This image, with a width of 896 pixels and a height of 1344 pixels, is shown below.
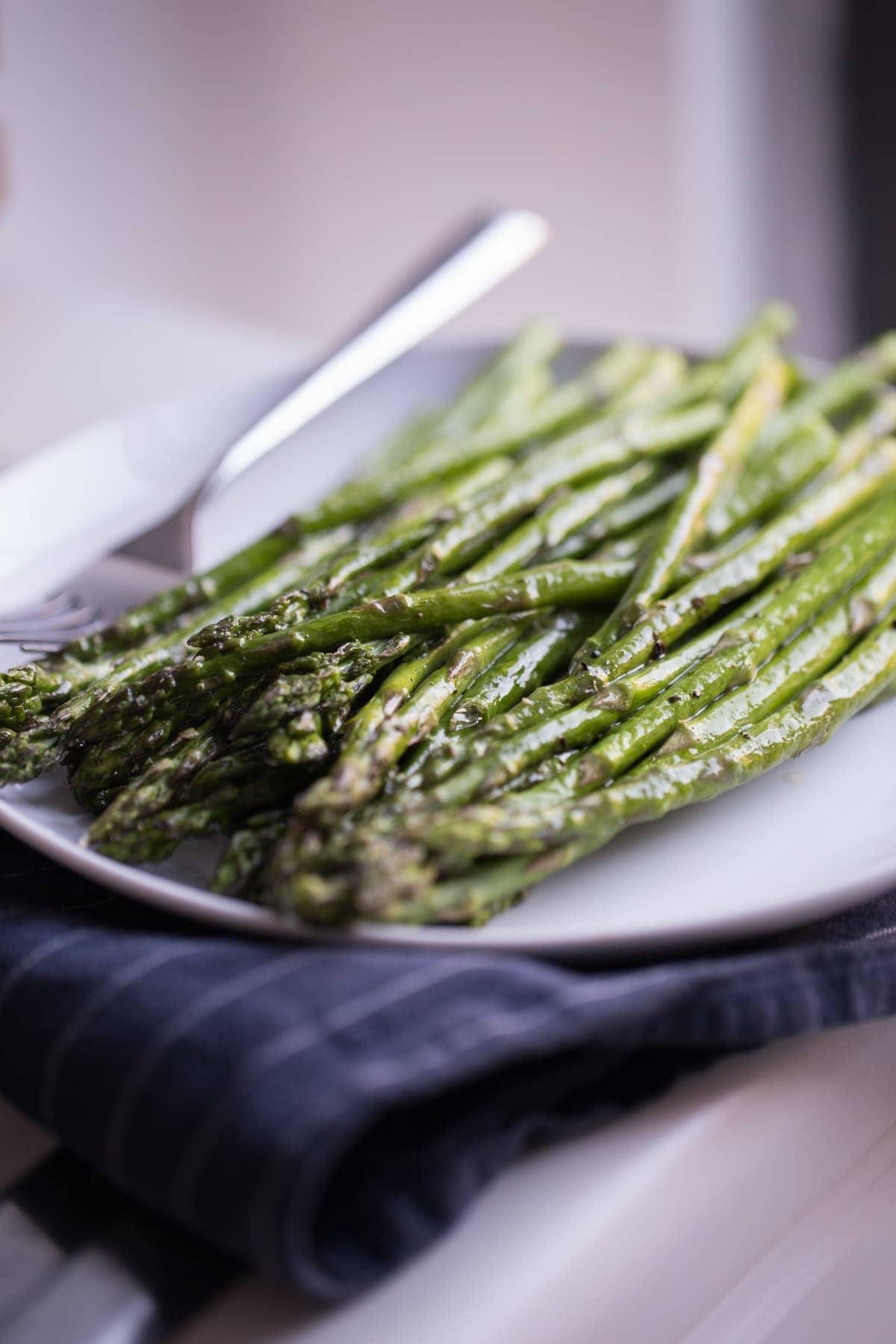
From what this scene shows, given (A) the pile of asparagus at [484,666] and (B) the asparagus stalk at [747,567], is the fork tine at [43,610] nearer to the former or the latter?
(A) the pile of asparagus at [484,666]

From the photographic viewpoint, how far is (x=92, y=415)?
13.0ft

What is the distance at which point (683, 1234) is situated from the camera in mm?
1501

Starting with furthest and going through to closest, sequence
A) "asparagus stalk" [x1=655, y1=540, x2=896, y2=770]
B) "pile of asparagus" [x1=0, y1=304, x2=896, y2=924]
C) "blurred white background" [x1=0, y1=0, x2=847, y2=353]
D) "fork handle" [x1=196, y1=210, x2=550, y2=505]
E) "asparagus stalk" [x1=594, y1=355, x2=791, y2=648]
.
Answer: "blurred white background" [x1=0, y1=0, x2=847, y2=353] < "fork handle" [x1=196, y1=210, x2=550, y2=505] < "asparagus stalk" [x1=594, y1=355, x2=791, y2=648] < "asparagus stalk" [x1=655, y1=540, x2=896, y2=770] < "pile of asparagus" [x1=0, y1=304, x2=896, y2=924]

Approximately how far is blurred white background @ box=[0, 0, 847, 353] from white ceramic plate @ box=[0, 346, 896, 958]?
5.69 m

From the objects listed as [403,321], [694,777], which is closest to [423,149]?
[403,321]

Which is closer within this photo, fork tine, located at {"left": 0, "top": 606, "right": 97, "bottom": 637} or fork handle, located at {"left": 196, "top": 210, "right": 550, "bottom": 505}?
fork tine, located at {"left": 0, "top": 606, "right": 97, "bottom": 637}

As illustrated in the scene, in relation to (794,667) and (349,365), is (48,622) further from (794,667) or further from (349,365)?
(794,667)

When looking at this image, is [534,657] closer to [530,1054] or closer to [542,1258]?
[530,1054]

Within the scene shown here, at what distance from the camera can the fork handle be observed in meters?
3.02

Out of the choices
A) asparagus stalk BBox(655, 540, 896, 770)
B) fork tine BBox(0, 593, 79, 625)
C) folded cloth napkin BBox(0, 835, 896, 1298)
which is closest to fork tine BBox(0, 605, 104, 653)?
fork tine BBox(0, 593, 79, 625)

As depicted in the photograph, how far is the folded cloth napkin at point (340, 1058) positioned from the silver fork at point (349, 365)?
3.28ft

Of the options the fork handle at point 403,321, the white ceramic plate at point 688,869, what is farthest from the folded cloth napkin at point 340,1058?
the fork handle at point 403,321

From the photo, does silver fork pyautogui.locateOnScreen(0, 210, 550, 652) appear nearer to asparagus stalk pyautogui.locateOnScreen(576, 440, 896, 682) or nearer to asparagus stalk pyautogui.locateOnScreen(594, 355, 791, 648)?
asparagus stalk pyautogui.locateOnScreen(594, 355, 791, 648)

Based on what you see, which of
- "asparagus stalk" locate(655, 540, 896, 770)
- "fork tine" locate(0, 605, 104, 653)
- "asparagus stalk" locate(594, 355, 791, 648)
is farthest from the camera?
"fork tine" locate(0, 605, 104, 653)
